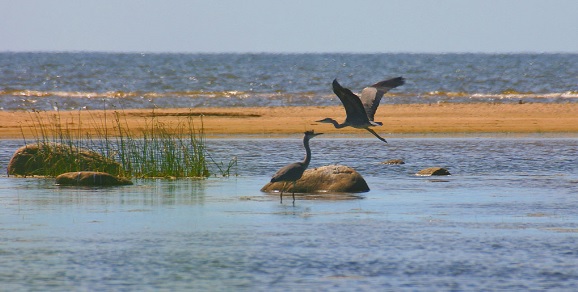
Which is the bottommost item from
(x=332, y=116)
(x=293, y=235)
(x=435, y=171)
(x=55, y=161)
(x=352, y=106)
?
(x=293, y=235)

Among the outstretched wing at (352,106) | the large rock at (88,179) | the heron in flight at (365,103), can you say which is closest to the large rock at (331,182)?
the heron in flight at (365,103)

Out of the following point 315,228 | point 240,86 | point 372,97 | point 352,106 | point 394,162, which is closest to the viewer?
point 315,228

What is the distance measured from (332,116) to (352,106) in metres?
21.7

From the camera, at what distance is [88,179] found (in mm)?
19234

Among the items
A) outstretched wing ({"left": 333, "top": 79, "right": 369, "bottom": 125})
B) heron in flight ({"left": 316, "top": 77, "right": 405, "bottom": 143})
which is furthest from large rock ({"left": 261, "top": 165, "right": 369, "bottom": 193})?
outstretched wing ({"left": 333, "top": 79, "right": 369, "bottom": 125})

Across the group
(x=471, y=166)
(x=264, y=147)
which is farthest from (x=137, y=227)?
(x=264, y=147)

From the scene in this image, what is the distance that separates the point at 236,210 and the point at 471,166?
9379 mm

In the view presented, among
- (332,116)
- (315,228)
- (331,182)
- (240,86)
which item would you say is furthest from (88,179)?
(240,86)

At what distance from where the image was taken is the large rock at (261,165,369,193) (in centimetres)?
1811

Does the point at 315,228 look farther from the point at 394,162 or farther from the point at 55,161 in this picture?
the point at 394,162

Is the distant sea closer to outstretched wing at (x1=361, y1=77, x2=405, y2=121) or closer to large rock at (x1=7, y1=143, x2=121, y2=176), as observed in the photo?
large rock at (x1=7, y1=143, x2=121, y2=176)

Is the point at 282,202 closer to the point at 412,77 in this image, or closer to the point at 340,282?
the point at 340,282

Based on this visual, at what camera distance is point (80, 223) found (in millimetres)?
14352

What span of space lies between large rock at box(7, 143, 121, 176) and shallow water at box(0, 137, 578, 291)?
0.51 metres
